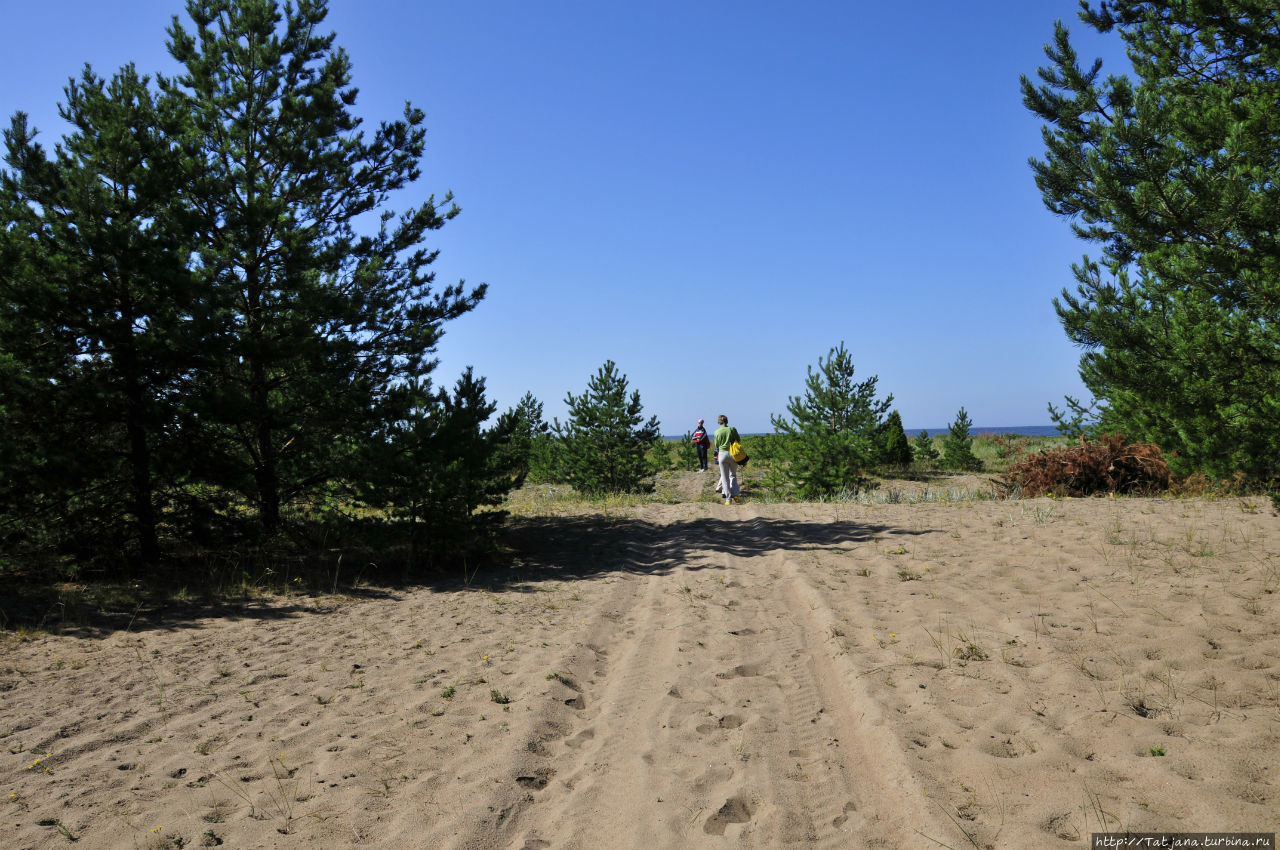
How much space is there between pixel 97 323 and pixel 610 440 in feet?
42.9

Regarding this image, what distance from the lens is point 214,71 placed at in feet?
30.0

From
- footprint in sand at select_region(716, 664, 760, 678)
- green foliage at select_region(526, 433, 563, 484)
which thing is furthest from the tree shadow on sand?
green foliage at select_region(526, 433, 563, 484)

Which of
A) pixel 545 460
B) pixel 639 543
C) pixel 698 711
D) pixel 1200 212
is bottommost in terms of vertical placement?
pixel 698 711

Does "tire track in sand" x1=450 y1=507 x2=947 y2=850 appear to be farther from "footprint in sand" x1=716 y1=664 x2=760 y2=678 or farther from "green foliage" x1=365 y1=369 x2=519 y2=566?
"green foliage" x1=365 y1=369 x2=519 y2=566

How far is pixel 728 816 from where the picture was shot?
3.32 meters

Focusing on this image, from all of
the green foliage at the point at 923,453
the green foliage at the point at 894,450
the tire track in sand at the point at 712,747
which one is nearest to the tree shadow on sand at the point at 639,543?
the tire track in sand at the point at 712,747

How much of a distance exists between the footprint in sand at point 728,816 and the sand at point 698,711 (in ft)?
0.07

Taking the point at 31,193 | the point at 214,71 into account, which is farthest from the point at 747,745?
the point at 214,71

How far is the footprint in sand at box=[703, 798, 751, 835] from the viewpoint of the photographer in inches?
126

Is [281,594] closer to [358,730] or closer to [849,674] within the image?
[358,730]

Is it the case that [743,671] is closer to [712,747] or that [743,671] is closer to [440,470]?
[712,747]

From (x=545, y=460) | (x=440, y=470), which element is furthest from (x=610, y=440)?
(x=440, y=470)

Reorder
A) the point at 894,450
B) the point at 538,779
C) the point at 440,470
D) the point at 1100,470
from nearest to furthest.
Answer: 1. the point at 538,779
2. the point at 440,470
3. the point at 1100,470
4. the point at 894,450

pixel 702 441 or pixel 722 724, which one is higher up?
pixel 702 441
